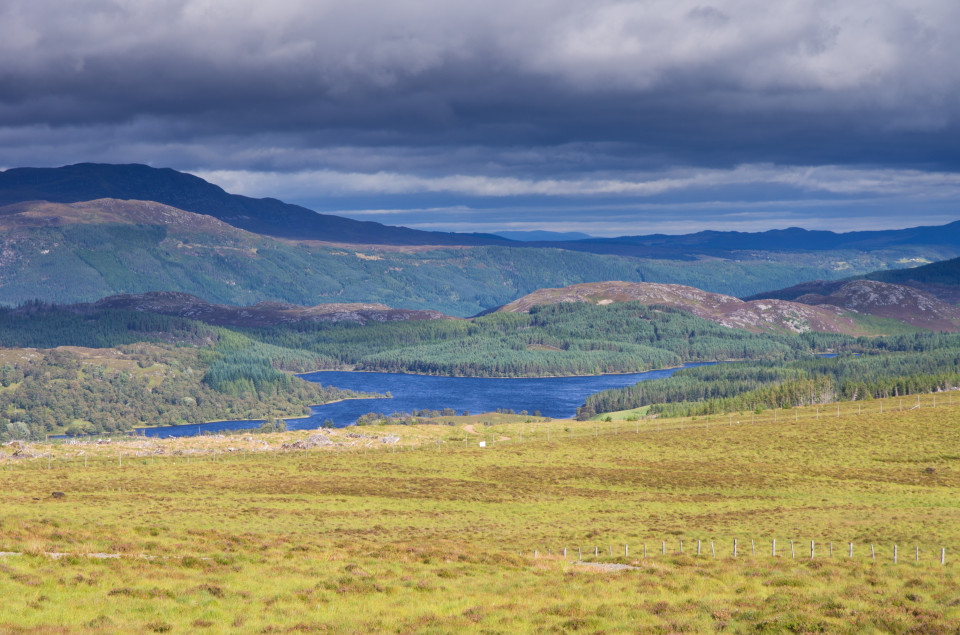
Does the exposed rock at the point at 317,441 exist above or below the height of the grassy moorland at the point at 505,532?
below

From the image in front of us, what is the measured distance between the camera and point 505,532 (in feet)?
256

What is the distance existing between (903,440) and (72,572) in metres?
125

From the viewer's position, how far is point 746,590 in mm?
46562

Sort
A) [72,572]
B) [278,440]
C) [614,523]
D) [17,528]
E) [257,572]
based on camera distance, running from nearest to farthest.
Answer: [72,572] < [257,572] < [17,528] < [614,523] < [278,440]

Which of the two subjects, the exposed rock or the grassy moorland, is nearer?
the grassy moorland

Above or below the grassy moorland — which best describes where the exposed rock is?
below

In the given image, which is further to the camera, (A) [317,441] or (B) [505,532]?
(A) [317,441]

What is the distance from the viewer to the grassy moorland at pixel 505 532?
39156 millimetres

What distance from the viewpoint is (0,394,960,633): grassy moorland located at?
1542 inches

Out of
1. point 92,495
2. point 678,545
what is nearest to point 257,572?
point 678,545

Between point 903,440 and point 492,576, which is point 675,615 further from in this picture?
point 903,440

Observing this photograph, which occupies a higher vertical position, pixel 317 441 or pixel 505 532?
pixel 505 532

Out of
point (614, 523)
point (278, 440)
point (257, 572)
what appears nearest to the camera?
point (257, 572)

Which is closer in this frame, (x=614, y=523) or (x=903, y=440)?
(x=614, y=523)
